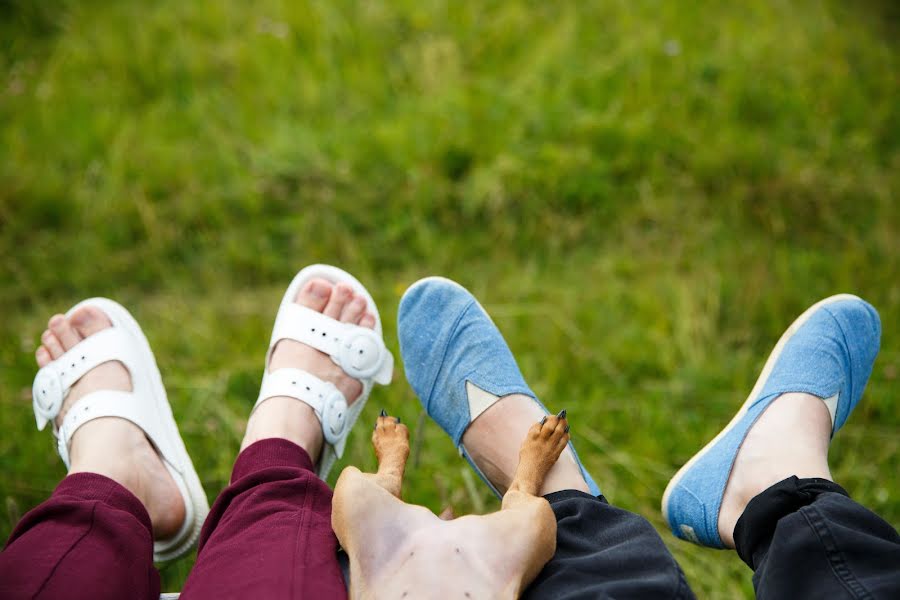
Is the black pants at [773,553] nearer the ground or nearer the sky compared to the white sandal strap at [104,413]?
nearer the sky

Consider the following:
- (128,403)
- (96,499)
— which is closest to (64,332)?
(128,403)

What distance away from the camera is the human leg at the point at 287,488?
127cm

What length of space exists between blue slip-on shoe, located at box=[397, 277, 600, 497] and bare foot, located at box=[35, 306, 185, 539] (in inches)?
27.1

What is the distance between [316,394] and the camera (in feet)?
6.20

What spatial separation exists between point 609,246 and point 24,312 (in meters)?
2.04

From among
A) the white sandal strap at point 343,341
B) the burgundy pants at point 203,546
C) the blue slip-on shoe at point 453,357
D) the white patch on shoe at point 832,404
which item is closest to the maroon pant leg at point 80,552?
the burgundy pants at point 203,546

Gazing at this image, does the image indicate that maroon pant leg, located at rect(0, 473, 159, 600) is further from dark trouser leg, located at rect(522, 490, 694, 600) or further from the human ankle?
dark trouser leg, located at rect(522, 490, 694, 600)

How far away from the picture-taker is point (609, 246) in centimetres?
258

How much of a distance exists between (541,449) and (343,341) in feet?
2.22

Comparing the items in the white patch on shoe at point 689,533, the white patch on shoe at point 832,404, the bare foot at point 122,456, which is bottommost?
the white patch on shoe at point 689,533

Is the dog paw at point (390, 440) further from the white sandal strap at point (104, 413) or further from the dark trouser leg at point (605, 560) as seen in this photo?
the white sandal strap at point (104, 413)

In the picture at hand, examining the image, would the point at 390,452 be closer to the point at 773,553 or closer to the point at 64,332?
the point at 773,553

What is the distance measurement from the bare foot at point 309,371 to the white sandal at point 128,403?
0.61 feet

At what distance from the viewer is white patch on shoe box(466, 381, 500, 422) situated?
1.85 meters
